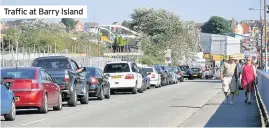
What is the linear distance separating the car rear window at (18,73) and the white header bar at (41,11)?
182 cm

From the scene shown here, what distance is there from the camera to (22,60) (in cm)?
4028

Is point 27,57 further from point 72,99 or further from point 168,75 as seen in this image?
point 72,99

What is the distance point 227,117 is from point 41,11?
22.9ft

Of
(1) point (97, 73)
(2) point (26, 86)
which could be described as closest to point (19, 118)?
(2) point (26, 86)

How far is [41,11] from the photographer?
77.5 feet

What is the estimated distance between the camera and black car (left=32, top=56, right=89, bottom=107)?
26.3m

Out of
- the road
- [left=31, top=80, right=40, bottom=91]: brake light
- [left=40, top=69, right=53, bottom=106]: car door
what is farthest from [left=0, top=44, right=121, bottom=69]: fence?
[left=31, top=80, right=40, bottom=91]: brake light

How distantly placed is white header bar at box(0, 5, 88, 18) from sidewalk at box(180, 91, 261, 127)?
502 centimetres

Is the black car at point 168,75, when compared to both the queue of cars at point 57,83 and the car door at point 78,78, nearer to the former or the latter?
the queue of cars at point 57,83

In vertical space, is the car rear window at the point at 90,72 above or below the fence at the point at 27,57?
below

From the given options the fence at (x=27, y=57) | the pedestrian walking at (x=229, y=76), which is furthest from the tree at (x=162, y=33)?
the pedestrian walking at (x=229, y=76)

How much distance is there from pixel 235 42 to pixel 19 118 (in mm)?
102914

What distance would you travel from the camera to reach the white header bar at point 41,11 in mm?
23386

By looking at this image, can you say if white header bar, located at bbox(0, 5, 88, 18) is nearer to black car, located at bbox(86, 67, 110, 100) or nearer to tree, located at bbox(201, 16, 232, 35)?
black car, located at bbox(86, 67, 110, 100)
